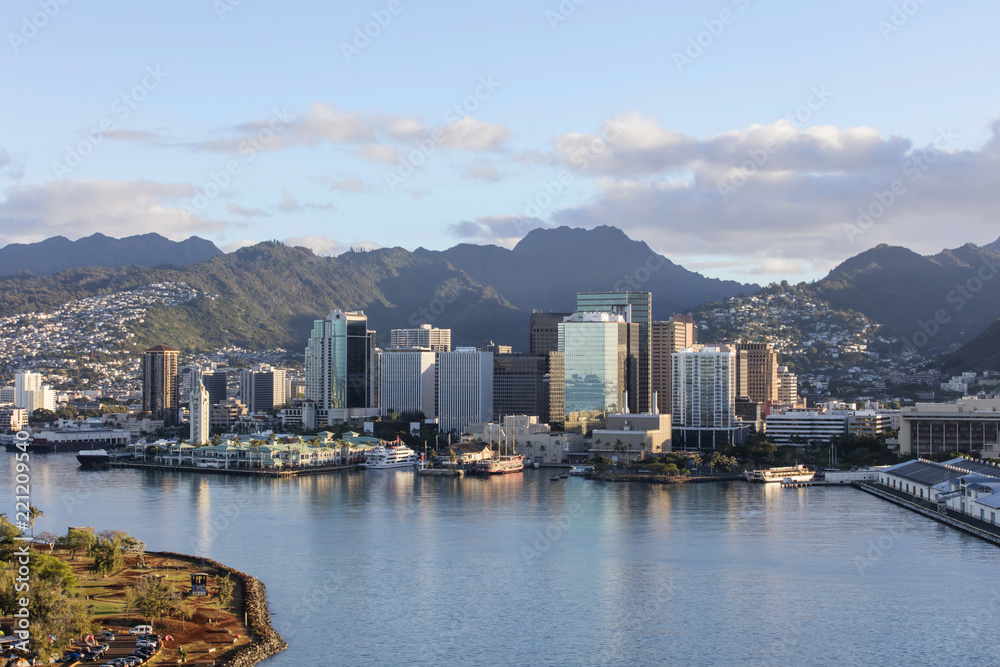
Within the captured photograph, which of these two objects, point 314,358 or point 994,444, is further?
point 314,358

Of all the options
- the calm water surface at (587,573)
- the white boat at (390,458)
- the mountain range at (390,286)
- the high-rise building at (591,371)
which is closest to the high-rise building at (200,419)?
the white boat at (390,458)

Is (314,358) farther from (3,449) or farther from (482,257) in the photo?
(482,257)

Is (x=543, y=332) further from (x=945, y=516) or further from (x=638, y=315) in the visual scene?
(x=945, y=516)

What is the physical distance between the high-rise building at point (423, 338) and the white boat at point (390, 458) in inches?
1325

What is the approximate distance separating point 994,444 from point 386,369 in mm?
39049

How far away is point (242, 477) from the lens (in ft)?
163

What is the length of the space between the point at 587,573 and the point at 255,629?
8.09 meters

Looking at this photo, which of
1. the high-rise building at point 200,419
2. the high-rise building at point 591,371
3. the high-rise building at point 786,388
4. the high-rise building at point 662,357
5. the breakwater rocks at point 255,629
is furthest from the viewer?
the high-rise building at point 786,388

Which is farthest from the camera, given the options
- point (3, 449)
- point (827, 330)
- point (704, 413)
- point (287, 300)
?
point (287, 300)

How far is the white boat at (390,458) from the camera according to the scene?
54812 mm

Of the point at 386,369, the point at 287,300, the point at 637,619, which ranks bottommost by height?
the point at 637,619

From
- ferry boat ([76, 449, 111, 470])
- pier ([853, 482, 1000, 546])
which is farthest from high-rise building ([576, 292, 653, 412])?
ferry boat ([76, 449, 111, 470])

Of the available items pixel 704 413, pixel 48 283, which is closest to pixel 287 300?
pixel 48 283

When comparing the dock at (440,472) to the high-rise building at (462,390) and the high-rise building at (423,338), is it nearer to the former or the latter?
the high-rise building at (462,390)
